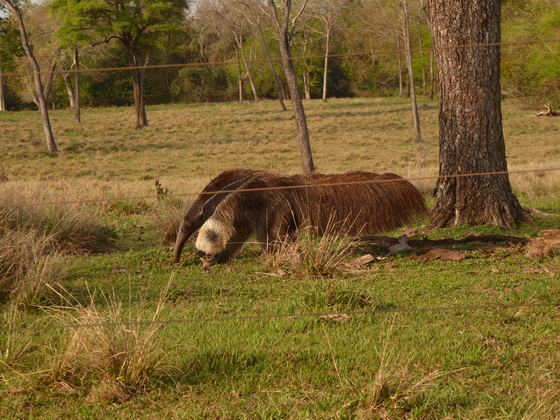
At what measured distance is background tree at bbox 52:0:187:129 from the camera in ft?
104

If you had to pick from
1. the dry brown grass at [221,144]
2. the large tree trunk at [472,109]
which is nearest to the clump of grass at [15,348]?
the large tree trunk at [472,109]

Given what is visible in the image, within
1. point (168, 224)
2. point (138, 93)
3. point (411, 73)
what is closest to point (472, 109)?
point (168, 224)

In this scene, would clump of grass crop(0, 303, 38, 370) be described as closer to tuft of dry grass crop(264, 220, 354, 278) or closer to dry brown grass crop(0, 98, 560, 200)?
tuft of dry grass crop(264, 220, 354, 278)

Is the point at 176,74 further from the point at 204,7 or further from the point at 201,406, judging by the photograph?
the point at 201,406

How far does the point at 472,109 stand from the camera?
281 inches

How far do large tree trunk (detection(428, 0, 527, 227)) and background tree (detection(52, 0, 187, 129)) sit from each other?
27.2 metres

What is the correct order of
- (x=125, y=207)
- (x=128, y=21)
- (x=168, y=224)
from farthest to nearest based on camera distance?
(x=128, y=21) → (x=125, y=207) → (x=168, y=224)

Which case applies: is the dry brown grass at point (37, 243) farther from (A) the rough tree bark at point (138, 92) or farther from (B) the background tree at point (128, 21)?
(A) the rough tree bark at point (138, 92)

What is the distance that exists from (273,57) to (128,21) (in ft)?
62.8

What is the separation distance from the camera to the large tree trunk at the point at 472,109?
704 cm

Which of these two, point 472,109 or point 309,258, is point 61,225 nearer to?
point 309,258

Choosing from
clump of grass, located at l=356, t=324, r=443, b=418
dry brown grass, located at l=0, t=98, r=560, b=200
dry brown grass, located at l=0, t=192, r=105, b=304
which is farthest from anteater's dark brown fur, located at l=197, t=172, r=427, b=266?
dry brown grass, located at l=0, t=98, r=560, b=200

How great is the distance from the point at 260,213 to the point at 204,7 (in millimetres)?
41489

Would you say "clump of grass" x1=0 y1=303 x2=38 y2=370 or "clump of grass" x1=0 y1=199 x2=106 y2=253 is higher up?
"clump of grass" x1=0 y1=199 x2=106 y2=253
